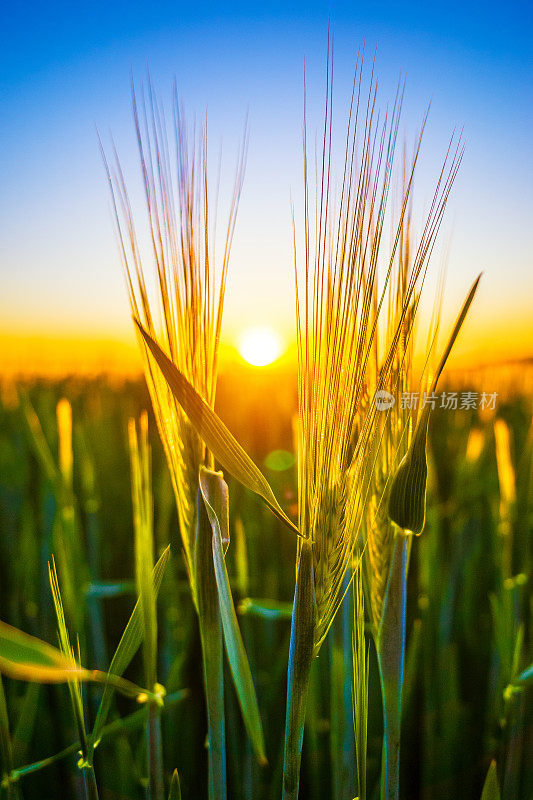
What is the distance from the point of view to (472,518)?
0.98 metres

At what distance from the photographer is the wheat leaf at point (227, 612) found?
28 centimetres

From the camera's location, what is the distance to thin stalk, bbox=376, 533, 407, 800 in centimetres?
34

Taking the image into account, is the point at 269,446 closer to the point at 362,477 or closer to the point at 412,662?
the point at 412,662

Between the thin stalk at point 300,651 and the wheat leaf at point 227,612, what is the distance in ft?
0.06

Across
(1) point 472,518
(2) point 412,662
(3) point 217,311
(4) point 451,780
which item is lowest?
(4) point 451,780

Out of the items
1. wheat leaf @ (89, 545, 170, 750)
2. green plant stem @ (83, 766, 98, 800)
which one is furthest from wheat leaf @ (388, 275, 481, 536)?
green plant stem @ (83, 766, 98, 800)

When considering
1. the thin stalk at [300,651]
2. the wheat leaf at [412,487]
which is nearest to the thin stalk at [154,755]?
the thin stalk at [300,651]

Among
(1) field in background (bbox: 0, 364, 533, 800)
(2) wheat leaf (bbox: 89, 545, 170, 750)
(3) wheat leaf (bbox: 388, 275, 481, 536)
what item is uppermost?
(3) wheat leaf (bbox: 388, 275, 481, 536)

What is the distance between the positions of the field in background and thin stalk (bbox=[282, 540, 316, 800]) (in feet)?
0.37

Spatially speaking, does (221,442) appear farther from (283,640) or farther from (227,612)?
(283,640)

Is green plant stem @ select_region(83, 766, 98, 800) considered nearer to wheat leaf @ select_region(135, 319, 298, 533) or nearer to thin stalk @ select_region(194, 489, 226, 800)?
thin stalk @ select_region(194, 489, 226, 800)

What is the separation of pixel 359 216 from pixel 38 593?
80 cm

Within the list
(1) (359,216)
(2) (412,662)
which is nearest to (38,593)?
(2) (412,662)

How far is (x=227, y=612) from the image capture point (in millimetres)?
276
